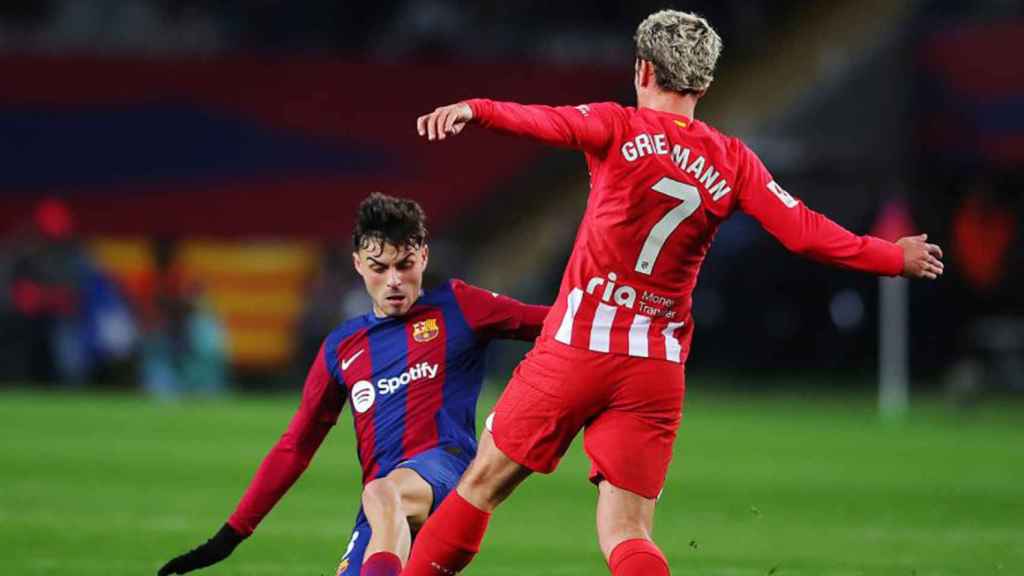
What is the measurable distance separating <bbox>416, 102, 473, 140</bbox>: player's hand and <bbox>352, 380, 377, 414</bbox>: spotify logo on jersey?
1.66 meters

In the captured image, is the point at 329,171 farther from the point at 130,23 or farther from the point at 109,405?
the point at 109,405

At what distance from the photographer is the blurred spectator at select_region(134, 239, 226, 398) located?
23359 millimetres

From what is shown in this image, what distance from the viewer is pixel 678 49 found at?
229 inches

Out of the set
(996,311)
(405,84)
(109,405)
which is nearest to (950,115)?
(996,311)

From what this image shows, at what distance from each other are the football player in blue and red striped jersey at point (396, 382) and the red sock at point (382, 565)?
10.3 inches

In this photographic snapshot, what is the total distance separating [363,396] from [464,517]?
105 cm

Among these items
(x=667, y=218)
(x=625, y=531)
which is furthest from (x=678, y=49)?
(x=625, y=531)

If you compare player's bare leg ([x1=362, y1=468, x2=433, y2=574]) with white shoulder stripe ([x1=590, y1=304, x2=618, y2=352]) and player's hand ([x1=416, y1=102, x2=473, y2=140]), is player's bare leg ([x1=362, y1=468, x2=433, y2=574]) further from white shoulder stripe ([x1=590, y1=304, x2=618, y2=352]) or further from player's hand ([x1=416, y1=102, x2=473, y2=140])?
player's hand ([x1=416, y1=102, x2=473, y2=140])

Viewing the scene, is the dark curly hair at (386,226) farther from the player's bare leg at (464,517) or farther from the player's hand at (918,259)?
the player's hand at (918,259)

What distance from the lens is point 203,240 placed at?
24500 mm

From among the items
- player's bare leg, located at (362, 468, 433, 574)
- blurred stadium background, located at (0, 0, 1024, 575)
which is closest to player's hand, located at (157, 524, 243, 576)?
player's bare leg, located at (362, 468, 433, 574)

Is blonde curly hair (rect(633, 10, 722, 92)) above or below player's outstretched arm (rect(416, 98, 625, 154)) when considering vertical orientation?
above

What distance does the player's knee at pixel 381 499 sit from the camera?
6.43 metres

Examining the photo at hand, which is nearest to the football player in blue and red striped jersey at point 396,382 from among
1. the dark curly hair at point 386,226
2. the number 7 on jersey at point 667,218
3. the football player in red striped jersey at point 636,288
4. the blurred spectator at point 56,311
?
the dark curly hair at point 386,226
